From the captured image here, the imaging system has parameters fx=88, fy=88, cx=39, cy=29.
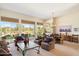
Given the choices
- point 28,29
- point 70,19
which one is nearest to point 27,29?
point 28,29

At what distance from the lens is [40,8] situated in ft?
8.63

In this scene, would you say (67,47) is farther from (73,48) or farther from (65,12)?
(65,12)

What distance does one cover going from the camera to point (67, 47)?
2.67 meters

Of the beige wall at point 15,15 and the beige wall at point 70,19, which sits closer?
the beige wall at point 15,15

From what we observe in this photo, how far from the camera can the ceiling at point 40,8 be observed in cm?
255

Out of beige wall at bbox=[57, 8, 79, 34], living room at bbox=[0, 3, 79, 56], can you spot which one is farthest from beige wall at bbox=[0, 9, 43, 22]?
beige wall at bbox=[57, 8, 79, 34]

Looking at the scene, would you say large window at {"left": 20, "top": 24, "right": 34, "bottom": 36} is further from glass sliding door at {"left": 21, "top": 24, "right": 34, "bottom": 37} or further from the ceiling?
the ceiling

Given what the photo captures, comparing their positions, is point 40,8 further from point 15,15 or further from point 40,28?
point 15,15

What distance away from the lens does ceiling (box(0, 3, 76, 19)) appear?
101 inches

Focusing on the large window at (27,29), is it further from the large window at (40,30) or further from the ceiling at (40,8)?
the ceiling at (40,8)

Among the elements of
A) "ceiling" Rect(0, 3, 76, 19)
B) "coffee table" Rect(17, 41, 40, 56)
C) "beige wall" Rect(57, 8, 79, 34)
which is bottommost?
"coffee table" Rect(17, 41, 40, 56)

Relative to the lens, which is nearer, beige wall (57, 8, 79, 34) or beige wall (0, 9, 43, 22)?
beige wall (0, 9, 43, 22)

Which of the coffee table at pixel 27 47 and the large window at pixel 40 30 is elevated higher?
the large window at pixel 40 30

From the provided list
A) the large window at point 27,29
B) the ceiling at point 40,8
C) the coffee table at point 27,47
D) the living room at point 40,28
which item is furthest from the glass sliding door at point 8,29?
the ceiling at point 40,8
